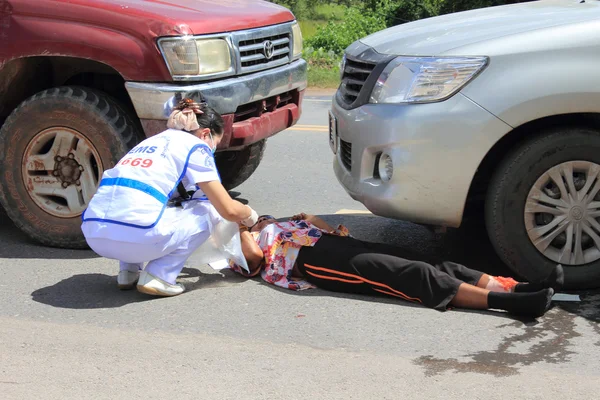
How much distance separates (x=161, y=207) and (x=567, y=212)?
2055 millimetres

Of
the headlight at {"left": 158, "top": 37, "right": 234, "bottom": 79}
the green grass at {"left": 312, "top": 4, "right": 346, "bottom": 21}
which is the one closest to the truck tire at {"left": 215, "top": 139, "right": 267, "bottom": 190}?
the headlight at {"left": 158, "top": 37, "right": 234, "bottom": 79}

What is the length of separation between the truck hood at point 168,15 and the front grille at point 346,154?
103 centimetres

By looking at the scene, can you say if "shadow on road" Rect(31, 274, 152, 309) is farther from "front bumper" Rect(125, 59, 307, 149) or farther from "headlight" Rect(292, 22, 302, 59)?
"headlight" Rect(292, 22, 302, 59)

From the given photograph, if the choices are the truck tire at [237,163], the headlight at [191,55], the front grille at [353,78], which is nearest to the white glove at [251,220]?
the front grille at [353,78]

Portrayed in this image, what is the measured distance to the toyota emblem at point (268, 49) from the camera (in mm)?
6168

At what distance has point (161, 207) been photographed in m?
4.88

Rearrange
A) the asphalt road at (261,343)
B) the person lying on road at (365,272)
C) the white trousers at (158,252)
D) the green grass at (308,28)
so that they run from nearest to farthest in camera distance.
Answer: the asphalt road at (261,343)
the person lying on road at (365,272)
the white trousers at (158,252)
the green grass at (308,28)

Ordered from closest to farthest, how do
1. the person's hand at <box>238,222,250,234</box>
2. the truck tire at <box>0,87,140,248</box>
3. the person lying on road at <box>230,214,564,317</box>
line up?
the person lying on road at <box>230,214,564,317</box>
the person's hand at <box>238,222,250,234</box>
the truck tire at <box>0,87,140,248</box>

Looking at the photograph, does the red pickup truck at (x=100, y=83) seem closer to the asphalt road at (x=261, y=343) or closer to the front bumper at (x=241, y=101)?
the front bumper at (x=241, y=101)

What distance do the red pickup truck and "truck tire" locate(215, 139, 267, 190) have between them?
2.58ft

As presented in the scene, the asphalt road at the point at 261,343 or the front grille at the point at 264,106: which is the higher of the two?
the front grille at the point at 264,106

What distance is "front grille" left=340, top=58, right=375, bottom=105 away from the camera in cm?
532

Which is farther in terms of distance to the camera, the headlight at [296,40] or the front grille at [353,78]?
the headlight at [296,40]

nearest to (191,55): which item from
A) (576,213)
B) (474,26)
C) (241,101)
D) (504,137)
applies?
(241,101)
